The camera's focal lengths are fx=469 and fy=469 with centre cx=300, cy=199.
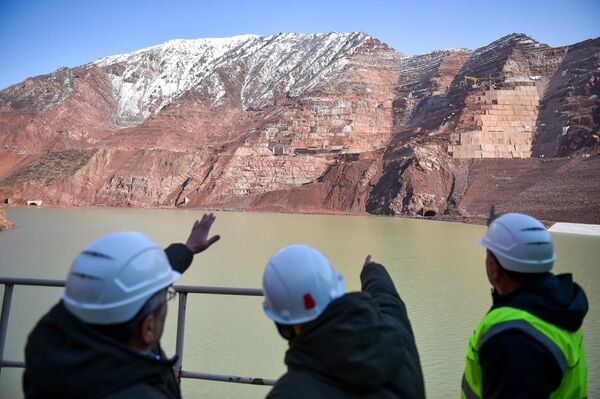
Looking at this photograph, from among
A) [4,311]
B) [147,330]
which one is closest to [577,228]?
[4,311]

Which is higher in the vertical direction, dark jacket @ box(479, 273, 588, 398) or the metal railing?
dark jacket @ box(479, 273, 588, 398)

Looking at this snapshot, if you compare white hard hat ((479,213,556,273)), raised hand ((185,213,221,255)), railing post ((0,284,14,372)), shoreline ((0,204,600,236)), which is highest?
white hard hat ((479,213,556,273))

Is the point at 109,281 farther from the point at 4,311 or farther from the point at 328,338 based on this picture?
the point at 4,311

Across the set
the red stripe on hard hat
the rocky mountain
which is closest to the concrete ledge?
the rocky mountain

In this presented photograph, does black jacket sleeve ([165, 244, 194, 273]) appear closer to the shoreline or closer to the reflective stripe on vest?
the reflective stripe on vest

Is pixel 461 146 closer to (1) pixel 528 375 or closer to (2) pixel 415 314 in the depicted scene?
(2) pixel 415 314

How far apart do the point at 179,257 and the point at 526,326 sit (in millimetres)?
1737

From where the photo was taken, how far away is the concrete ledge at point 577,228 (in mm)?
28567

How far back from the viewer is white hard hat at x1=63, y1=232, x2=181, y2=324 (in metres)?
1.45

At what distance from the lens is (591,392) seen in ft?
17.4

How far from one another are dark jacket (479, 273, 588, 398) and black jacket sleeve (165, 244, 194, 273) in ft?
5.09

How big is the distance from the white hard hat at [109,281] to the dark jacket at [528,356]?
1235mm

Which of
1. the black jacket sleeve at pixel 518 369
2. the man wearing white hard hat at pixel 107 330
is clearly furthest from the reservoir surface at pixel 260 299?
the black jacket sleeve at pixel 518 369

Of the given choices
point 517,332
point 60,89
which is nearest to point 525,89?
point 517,332
